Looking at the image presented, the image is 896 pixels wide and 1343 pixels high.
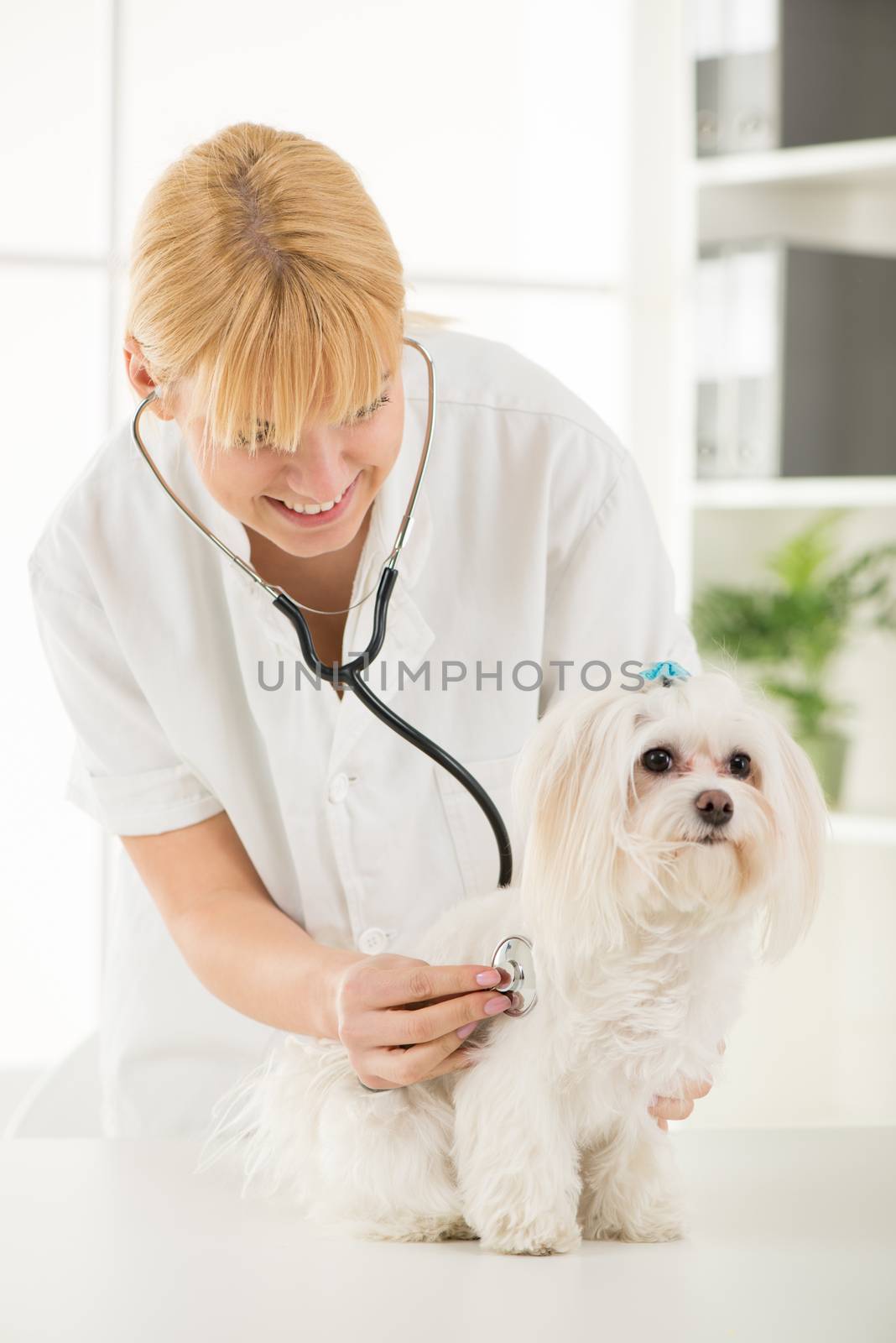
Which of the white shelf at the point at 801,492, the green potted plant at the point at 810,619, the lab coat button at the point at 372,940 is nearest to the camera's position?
the lab coat button at the point at 372,940

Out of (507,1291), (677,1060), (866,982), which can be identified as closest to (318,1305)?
(507,1291)

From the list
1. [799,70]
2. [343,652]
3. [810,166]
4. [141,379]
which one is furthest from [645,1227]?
[799,70]

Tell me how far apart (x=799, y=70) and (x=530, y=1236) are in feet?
7.76

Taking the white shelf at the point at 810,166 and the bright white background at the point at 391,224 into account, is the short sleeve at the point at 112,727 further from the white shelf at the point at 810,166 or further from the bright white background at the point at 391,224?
the white shelf at the point at 810,166

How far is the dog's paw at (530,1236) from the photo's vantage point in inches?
38.0

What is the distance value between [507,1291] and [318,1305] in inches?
5.4

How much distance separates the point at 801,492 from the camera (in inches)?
98.4

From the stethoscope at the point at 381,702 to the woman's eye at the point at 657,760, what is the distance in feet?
0.57

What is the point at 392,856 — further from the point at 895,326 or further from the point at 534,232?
the point at 534,232

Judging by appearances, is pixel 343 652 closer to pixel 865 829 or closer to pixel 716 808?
pixel 716 808

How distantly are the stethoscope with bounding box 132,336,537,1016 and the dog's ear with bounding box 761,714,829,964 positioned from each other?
20 centimetres

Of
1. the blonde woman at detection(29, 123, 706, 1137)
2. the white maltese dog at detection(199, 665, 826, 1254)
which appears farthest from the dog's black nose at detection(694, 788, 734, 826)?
the blonde woman at detection(29, 123, 706, 1137)

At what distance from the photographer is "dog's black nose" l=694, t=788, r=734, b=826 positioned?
2.97 ft

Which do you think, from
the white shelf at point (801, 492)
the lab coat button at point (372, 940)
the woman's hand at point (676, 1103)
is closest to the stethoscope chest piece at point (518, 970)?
the woman's hand at point (676, 1103)
